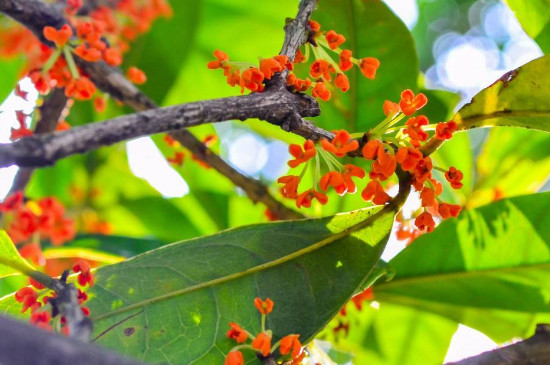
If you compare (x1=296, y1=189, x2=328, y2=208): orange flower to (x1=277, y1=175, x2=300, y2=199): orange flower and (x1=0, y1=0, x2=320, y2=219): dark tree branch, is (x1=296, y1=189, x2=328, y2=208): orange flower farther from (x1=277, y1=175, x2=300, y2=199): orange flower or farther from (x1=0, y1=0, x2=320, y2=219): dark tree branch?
(x1=0, y1=0, x2=320, y2=219): dark tree branch

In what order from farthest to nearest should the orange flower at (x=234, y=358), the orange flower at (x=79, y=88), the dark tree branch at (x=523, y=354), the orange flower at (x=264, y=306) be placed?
the orange flower at (x=79, y=88)
the orange flower at (x=264, y=306)
the orange flower at (x=234, y=358)
the dark tree branch at (x=523, y=354)

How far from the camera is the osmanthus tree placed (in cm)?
155

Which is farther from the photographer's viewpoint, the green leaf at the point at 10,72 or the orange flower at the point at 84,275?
the green leaf at the point at 10,72

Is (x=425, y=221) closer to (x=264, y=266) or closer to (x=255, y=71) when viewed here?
(x=264, y=266)

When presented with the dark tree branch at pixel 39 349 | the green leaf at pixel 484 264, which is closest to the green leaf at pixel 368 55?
the green leaf at pixel 484 264

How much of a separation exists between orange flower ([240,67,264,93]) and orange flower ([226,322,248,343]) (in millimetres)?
583

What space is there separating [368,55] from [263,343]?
1.23m

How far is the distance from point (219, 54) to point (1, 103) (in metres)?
2.05

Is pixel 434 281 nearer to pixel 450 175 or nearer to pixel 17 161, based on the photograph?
→ pixel 450 175

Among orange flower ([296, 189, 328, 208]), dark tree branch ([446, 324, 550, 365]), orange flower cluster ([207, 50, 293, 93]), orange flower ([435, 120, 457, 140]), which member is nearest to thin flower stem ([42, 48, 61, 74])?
orange flower cluster ([207, 50, 293, 93])

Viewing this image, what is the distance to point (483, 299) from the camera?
96.1 inches

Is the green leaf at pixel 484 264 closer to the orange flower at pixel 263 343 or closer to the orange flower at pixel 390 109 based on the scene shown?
the orange flower at pixel 390 109

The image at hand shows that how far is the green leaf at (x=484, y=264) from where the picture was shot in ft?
7.66

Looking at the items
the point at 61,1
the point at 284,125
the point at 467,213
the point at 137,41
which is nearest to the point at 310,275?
the point at 284,125
